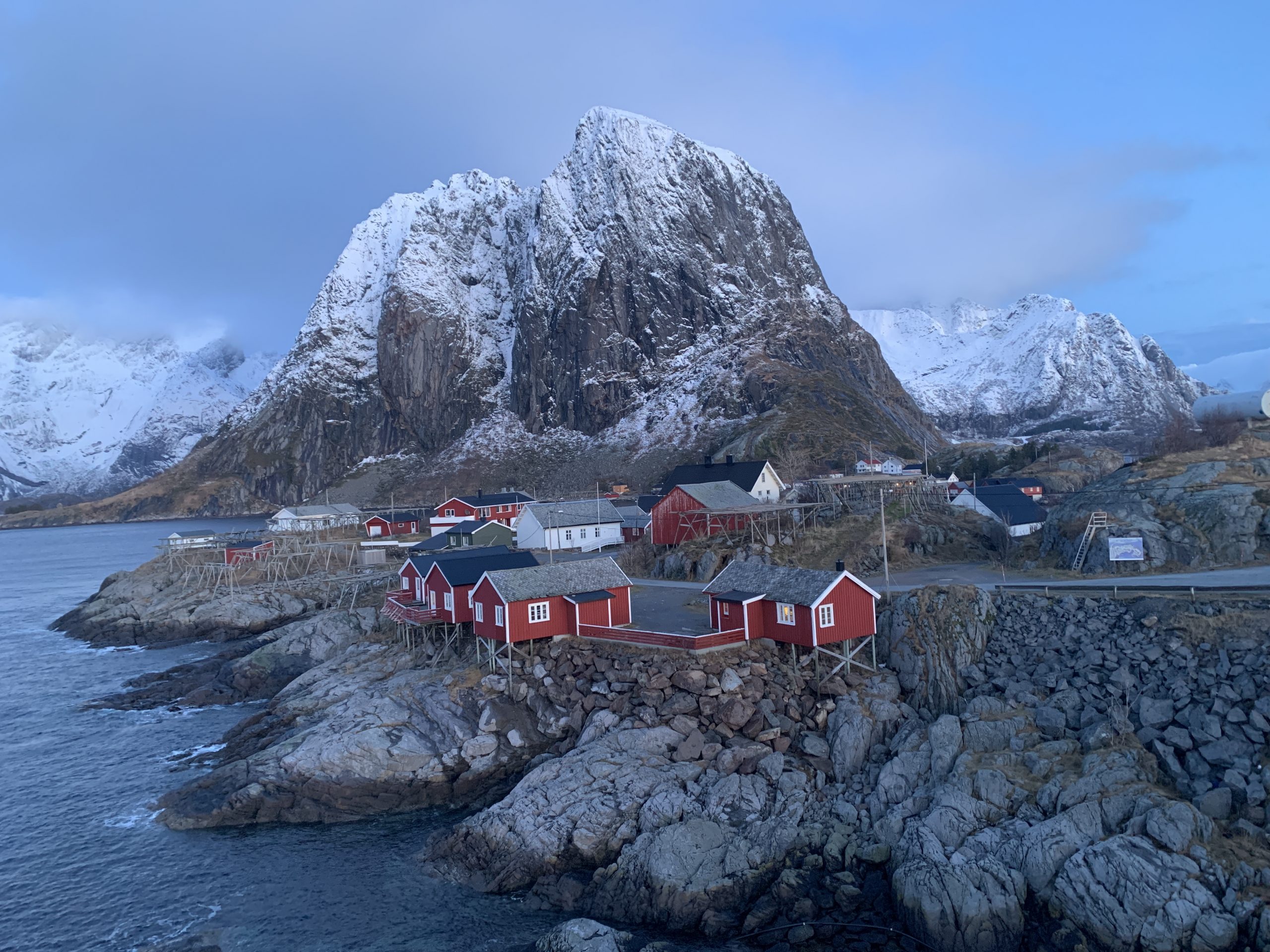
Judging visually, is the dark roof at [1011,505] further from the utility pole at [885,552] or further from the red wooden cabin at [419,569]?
the red wooden cabin at [419,569]

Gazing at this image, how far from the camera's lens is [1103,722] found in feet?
75.8

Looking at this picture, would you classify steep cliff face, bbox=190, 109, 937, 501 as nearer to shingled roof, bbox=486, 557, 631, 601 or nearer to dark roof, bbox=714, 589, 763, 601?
shingled roof, bbox=486, 557, 631, 601

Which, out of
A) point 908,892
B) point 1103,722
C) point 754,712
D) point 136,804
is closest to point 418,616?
point 136,804

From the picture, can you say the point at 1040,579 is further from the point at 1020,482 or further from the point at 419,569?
the point at 1020,482

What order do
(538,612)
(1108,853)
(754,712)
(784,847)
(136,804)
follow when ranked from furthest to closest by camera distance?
(538,612)
(136,804)
(754,712)
(784,847)
(1108,853)

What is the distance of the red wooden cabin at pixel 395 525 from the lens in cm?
9050

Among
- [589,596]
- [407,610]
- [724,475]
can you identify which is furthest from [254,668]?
[724,475]

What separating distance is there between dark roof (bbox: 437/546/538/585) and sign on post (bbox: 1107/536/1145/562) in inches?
1052

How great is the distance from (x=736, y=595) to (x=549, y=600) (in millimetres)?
8169

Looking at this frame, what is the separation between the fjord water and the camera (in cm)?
2166

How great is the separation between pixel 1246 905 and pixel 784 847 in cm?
1042

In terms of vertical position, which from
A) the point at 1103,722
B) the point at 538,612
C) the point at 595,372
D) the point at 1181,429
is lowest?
the point at 1103,722

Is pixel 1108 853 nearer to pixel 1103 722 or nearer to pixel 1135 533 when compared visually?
pixel 1103 722

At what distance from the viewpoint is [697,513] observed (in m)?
52.2
